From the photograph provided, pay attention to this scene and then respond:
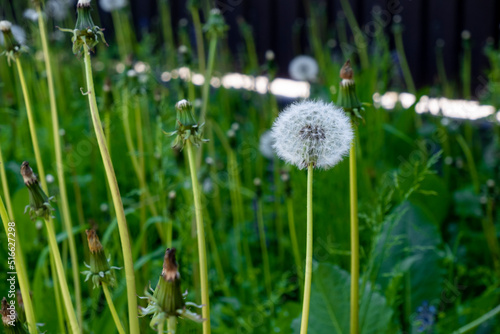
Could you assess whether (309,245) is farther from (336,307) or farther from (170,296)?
(336,307)

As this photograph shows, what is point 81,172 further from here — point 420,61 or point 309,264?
point 420,61

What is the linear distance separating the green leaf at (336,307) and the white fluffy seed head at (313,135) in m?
0.32

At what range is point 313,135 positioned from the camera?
0.51 m

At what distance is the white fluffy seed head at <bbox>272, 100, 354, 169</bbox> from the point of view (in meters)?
0.50

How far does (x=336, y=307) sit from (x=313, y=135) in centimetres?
37

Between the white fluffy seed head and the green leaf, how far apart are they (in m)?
0.32

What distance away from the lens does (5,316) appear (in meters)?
0.41

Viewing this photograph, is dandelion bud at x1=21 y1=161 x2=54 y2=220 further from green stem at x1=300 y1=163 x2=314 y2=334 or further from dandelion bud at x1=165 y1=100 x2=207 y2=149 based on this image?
green stem at x1=300 y1=163 x2=314 y2=334

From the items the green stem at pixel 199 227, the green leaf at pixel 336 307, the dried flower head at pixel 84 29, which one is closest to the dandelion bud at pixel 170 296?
the green stem at pixel 199 227

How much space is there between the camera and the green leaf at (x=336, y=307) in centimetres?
78

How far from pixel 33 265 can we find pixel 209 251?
1.25 feet

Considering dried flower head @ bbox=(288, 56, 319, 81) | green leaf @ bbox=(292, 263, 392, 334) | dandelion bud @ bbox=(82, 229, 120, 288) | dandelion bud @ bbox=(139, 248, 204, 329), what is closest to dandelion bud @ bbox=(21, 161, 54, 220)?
dandelion bud @ bbox=(82, 229, 120, 288)

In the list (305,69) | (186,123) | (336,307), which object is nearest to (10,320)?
(186,123)

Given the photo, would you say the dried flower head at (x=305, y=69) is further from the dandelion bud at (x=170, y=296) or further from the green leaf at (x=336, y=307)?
the dandelion bud at (x=170, y=296)
